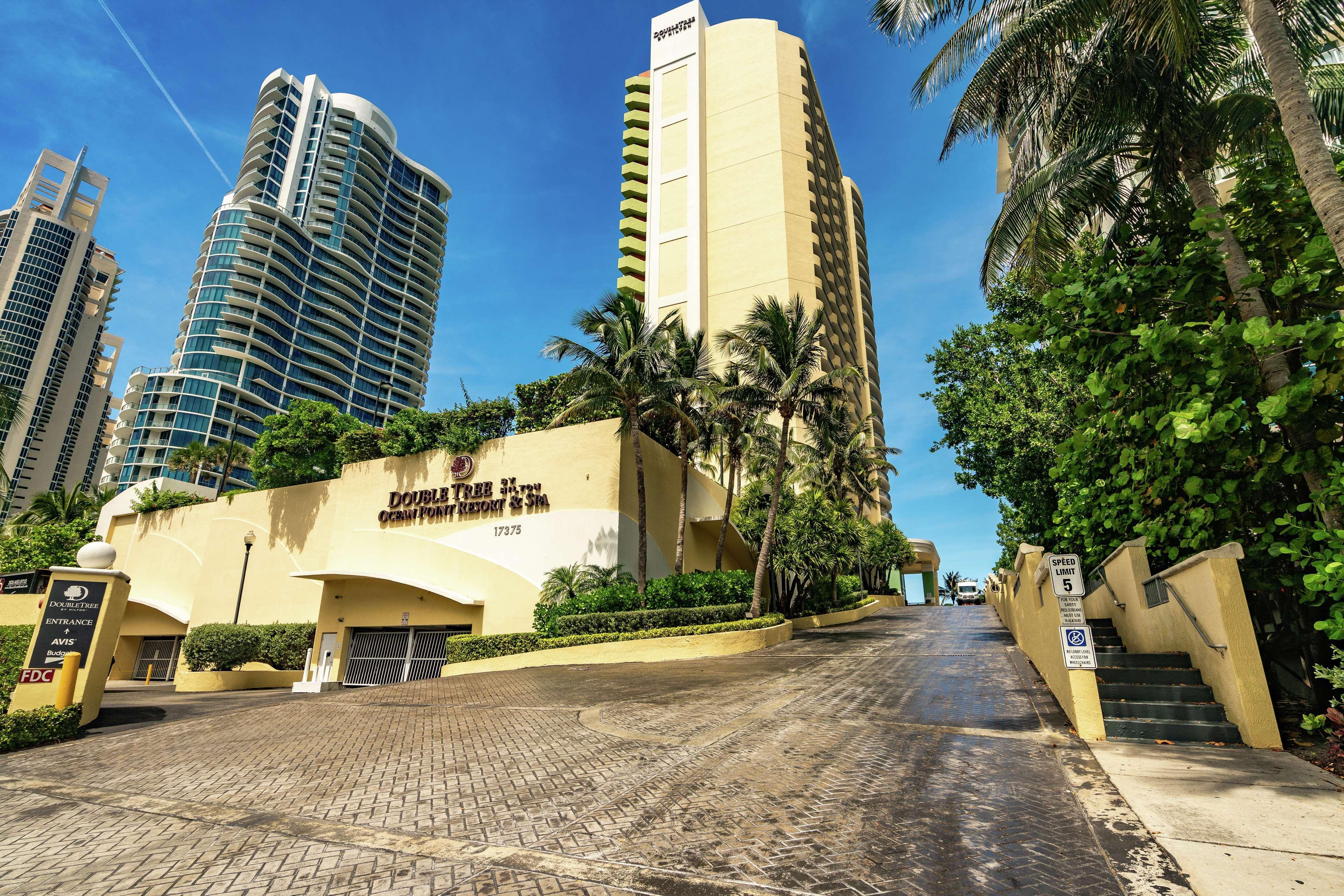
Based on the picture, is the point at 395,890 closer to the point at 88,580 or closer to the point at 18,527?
the point at 88,580

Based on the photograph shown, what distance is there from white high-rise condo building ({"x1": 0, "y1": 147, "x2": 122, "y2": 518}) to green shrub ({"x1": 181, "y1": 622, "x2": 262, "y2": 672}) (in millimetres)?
111081

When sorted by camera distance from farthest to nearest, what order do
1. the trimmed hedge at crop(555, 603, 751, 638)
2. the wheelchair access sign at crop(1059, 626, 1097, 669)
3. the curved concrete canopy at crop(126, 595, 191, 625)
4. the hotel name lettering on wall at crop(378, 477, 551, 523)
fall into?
the curved concrete canopy at crop(126, 595, 191, 625) → the hotel name lettering on wall at crop(378, 477, 551, 523) → the trimmed hedge at crop(555, 603, 751, 638) → the wheelchair access sign at crop(1059, 626, 1097, 669)

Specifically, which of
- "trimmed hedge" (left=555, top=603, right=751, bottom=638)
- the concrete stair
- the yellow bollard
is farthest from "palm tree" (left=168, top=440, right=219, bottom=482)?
the concrete stair

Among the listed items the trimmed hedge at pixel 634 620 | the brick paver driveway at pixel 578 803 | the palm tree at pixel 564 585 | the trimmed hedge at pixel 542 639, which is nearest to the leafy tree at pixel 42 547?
the trimmed hedge at pixel 542 639

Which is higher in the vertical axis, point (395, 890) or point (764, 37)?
point (764, 37)

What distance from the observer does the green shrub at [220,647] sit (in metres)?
25.8

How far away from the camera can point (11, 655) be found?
432 inches

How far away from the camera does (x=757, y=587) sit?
22297mm

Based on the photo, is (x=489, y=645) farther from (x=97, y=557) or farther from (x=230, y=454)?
(x=230, y=454)

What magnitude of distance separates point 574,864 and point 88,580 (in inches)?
460

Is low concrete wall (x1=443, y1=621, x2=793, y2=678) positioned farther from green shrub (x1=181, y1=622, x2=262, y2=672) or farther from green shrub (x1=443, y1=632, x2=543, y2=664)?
green shrub (x1=181, y1=622, x2=262, y2=672)

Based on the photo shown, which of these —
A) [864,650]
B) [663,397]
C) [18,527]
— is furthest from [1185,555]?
[18,527]

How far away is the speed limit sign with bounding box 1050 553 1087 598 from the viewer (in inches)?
319

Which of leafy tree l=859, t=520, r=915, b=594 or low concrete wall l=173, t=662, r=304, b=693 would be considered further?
leafy tree l=859, t=520, r=915, b=594
